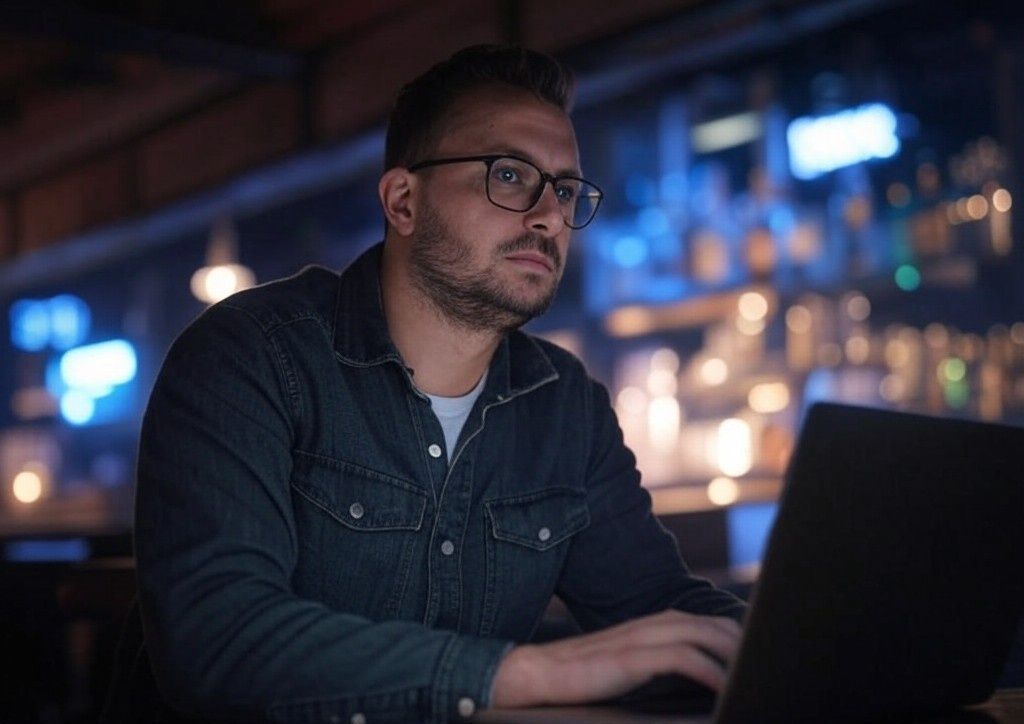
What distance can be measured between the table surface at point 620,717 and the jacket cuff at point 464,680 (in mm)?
17

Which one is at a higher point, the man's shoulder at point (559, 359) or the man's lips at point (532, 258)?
the man's lips at point (532, 258)

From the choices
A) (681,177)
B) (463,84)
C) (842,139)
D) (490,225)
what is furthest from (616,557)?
(681,177)

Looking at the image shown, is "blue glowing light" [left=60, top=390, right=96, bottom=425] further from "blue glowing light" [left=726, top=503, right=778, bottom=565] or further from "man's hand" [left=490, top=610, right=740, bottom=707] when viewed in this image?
"man's hand" [left=490, top=610, right=740, bottom=707]

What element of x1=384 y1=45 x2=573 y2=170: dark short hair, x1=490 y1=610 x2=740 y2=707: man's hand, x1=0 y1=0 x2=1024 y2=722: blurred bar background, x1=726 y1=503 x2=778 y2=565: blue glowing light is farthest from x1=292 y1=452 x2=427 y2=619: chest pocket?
x1=726 y1=503 x2=778 y2=565: blue glowing light

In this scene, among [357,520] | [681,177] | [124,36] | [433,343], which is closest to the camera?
[357,520]

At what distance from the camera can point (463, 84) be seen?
1.81 meters

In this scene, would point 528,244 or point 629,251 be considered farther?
point 629,251

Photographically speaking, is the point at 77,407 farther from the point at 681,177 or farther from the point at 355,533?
the point at 355,533

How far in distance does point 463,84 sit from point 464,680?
1039 mm

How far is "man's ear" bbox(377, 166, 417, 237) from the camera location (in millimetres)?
1827

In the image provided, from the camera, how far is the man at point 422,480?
3.72 ft

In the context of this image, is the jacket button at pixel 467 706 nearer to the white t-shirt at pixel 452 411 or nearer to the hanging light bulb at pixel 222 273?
the white t-shirt at pixel 452 411

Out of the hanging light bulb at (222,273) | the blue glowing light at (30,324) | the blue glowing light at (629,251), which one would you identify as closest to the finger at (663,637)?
the blue glowing light at (629,251)

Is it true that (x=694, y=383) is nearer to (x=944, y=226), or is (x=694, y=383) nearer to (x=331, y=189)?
(x=944, y=226)
